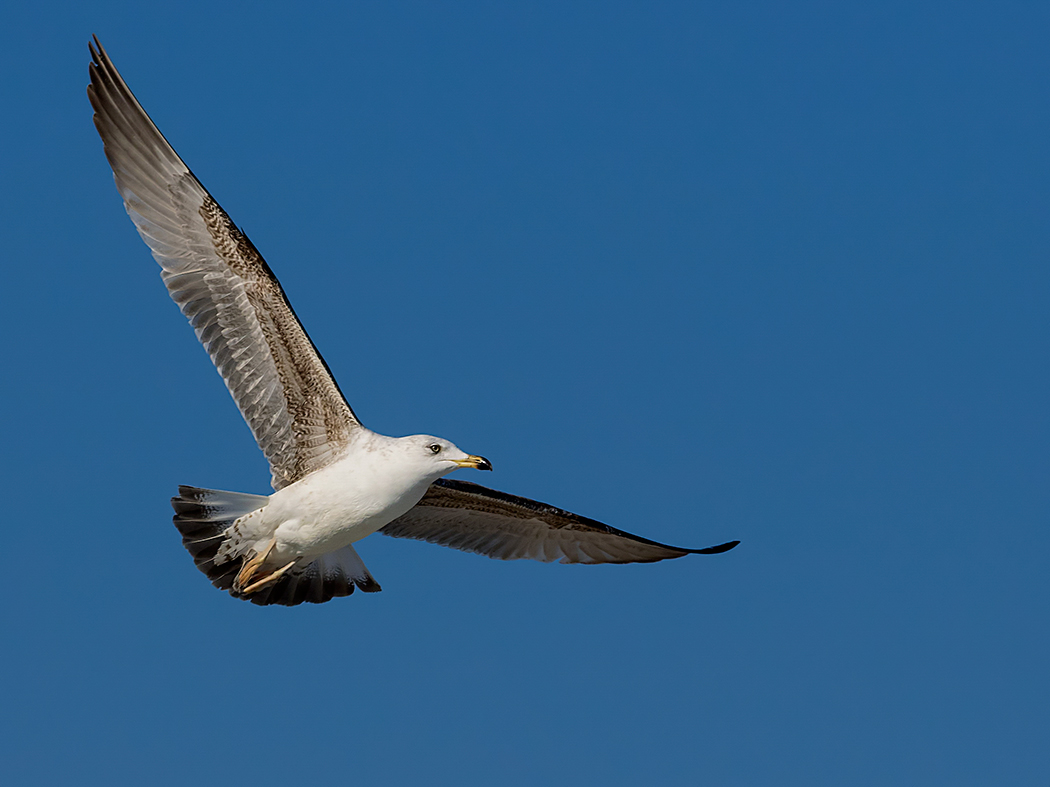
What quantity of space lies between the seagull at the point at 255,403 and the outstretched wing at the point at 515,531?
1.52 m

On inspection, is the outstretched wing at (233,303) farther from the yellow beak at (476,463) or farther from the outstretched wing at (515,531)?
the outstretched wing at (515,531)

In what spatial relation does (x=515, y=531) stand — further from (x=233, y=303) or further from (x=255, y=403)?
(x=233, y=303)

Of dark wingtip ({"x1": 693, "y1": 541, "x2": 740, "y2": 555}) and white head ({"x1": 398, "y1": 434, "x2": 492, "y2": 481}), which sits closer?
white head ({"x1": 398, "y1": 434, "x2": 492, "y2": 481})

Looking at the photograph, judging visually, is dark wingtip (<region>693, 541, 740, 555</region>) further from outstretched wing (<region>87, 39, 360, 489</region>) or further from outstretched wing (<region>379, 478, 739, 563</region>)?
outstretched wing (<region>87, 39, 360, 489</region>)

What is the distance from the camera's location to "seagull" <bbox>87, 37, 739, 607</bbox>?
13.3 meters

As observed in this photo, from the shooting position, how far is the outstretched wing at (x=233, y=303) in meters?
13.6

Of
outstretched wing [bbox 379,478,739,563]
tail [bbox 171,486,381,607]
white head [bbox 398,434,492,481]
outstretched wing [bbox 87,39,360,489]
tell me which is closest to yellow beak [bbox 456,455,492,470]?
white head [bbox 398,434,492,481]

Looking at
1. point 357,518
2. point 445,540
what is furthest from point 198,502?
point 445,540

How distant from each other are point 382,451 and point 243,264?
2.26 m

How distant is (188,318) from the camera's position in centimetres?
1359

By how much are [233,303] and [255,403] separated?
98 cm

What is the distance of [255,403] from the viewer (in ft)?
45.3

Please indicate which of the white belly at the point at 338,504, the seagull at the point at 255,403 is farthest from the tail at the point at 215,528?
the white belly at the point at 338,504

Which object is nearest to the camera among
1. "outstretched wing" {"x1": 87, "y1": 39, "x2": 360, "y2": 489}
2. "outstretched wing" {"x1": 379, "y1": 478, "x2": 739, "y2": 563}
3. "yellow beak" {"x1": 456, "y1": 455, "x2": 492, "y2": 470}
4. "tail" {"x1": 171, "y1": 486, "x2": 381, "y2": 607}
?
"yellow beak" {"x1": 456, "y1": 455, "x2": 492, "y2": 470}
